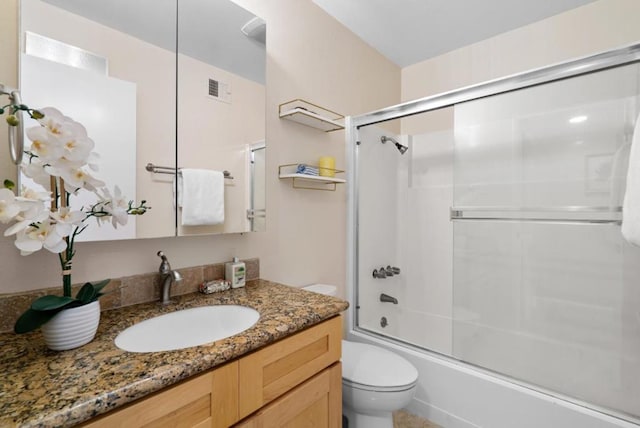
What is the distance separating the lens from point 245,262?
4.84ft

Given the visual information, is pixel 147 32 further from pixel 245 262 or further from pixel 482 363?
pixel 482 363

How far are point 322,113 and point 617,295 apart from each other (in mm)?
1934

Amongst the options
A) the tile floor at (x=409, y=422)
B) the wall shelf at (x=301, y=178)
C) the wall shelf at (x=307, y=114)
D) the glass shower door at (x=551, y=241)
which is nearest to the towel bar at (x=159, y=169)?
the wall shelf at (x=301, y=178)

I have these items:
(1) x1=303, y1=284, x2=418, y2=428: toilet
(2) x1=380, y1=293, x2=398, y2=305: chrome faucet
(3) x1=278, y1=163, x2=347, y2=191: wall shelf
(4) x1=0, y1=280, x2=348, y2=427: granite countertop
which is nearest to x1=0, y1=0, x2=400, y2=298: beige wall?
(3) x1=278, y1=163, x2=347, y2=191: wall shelf

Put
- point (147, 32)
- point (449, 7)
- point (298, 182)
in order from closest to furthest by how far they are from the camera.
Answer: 1. point (147, 32)
2. point (298, 182)
3. point (449, 7)

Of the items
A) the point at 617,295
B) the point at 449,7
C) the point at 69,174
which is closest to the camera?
the point at 69,174

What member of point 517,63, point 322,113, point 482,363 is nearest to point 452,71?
point 517,63

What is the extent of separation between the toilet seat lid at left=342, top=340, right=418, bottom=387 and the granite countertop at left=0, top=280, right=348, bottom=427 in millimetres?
526

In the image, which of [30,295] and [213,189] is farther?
[213,189]

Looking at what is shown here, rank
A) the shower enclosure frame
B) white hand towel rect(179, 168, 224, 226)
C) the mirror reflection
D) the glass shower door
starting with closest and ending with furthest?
the mirror reflection, white hand towel rect(179, 168, 224, 226), the shower enclosure frame, the glass shower door

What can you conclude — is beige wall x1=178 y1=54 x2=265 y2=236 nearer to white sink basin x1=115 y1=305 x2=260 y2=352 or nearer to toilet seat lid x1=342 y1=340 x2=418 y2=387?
white sink basin x1=115 y1=305 x2=260 y2=352

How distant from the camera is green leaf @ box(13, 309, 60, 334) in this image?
719 mm

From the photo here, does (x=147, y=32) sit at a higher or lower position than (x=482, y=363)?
higher

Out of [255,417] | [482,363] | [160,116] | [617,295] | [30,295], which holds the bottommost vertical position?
[482,363]
